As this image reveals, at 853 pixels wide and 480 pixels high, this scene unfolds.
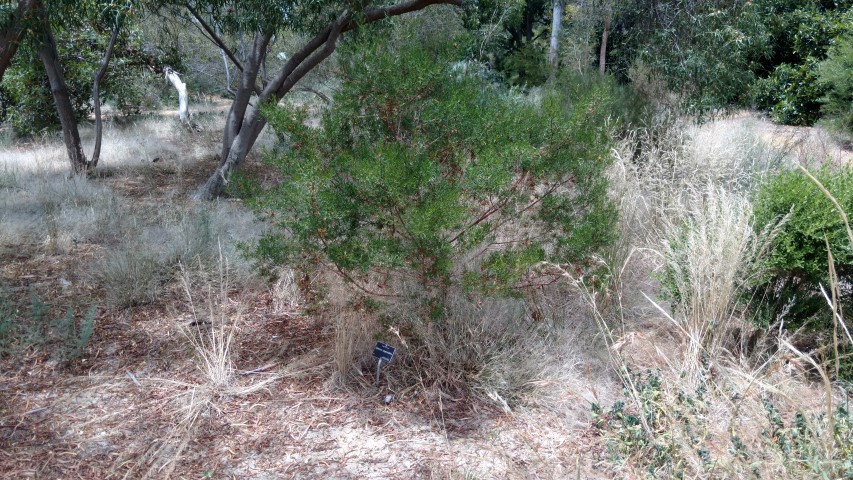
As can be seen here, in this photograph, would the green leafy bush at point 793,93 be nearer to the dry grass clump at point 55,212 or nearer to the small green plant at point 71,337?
the dry grass clump at point 55,212

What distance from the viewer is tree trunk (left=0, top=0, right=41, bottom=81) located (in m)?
5.27

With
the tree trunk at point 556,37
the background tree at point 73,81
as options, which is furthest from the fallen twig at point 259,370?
the tree trunk at point 556,37

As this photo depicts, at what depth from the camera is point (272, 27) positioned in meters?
6.93

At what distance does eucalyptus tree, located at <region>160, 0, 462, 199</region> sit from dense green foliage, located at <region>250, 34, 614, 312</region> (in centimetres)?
260

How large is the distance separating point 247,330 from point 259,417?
1040 mm

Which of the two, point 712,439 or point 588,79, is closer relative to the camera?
point 712,439

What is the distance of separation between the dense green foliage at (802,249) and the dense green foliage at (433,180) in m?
0.98

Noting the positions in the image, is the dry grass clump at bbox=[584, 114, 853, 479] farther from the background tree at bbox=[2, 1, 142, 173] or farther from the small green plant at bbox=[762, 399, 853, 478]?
the background tree at bbox=[2, 1, 142, 173]

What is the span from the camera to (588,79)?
9906mm

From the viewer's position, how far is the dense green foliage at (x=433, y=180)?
10.8 feet

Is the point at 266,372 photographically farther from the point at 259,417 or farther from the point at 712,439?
the point at 712,439

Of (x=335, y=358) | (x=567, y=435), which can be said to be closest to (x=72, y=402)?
(x=335, y=358)

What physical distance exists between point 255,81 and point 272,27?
159 cm

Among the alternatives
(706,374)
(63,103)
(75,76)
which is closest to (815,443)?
(706,374)
